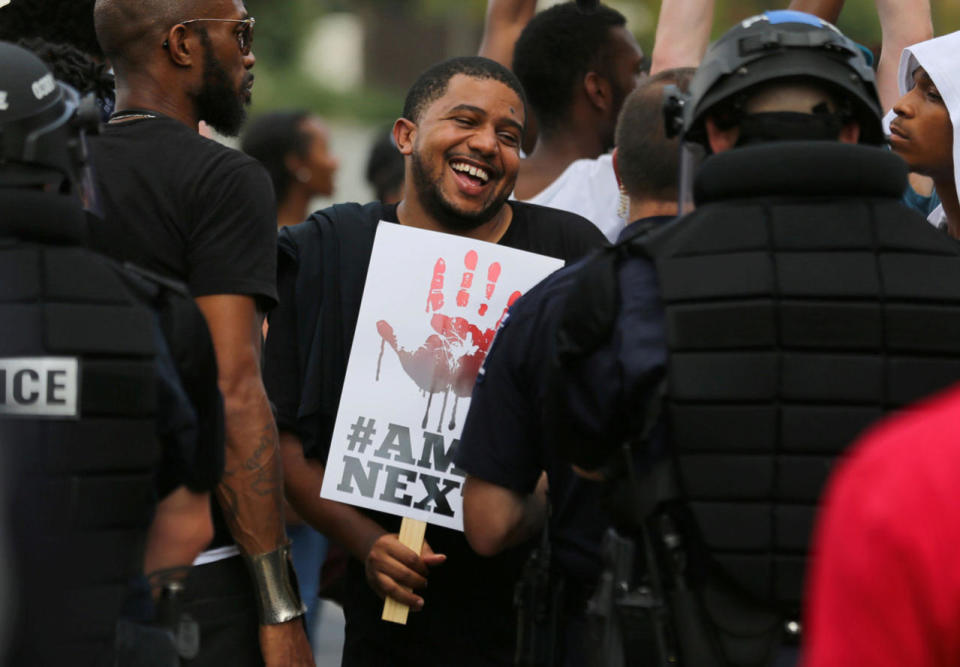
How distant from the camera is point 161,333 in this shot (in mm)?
2459

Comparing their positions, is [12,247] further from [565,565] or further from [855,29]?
[855,29]

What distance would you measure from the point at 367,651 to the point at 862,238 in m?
1.72

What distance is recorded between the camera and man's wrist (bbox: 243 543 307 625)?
3.09 m

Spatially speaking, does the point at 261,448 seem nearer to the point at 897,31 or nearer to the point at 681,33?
the point at 681,33

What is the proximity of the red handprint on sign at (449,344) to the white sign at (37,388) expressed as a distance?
1121 mm

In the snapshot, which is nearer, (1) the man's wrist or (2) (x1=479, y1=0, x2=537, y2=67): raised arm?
(1) the man's wrist

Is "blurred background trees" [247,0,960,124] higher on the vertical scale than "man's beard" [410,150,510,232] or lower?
higher

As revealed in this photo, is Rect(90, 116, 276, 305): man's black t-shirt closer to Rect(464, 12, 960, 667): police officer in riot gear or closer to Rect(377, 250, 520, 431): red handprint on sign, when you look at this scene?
Rect(377, 250, 520, 431): red handprint on sign

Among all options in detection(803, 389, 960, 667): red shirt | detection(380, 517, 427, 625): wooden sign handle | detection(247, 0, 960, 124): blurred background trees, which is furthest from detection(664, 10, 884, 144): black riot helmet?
detection(247, 0, 960, 124): blurred background trees

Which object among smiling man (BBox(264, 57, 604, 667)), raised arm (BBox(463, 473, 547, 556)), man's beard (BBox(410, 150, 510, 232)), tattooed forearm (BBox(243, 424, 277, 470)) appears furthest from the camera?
man's beard (BBox(410, 150, 510, 232))

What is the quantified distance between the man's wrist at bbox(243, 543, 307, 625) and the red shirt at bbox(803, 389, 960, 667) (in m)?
2.14

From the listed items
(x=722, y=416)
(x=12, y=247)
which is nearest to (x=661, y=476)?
(x=722, y=416)

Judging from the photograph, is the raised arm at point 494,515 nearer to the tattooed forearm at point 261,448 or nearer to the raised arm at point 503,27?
the tattooed forearm at point 261,448

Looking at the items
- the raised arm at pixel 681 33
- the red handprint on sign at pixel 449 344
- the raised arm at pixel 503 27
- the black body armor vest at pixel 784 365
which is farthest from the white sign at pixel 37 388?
the raised arm at pixel 503 27
